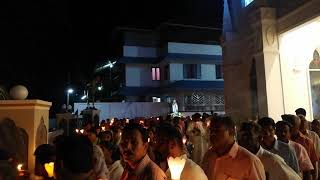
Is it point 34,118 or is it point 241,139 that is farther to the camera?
point 34,118

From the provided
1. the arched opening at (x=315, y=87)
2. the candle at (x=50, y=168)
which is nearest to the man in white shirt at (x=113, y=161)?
the candle at (x=50, y=168)

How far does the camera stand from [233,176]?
366 centimetres

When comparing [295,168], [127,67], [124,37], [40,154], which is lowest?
[295,168]

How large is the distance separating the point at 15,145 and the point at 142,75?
29173mm

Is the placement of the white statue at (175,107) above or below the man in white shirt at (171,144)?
above

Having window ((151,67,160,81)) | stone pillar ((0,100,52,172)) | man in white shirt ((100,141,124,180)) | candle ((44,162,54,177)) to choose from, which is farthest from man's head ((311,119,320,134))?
window ((151,67,160,81))

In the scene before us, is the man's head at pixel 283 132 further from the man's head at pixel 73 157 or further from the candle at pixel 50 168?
the man's head at pixel 73 157

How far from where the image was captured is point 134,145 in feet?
11.6

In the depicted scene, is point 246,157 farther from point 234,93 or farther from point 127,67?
point 127,67

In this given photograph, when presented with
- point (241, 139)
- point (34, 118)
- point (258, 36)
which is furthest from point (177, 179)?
point (258, 36)

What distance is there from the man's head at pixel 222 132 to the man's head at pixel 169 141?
15.7 inches

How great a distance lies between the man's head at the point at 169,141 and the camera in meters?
3.99

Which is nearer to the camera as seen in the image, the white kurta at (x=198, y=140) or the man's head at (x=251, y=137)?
the man's head at (x=251, y=137)

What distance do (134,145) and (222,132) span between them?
3.45 ft
